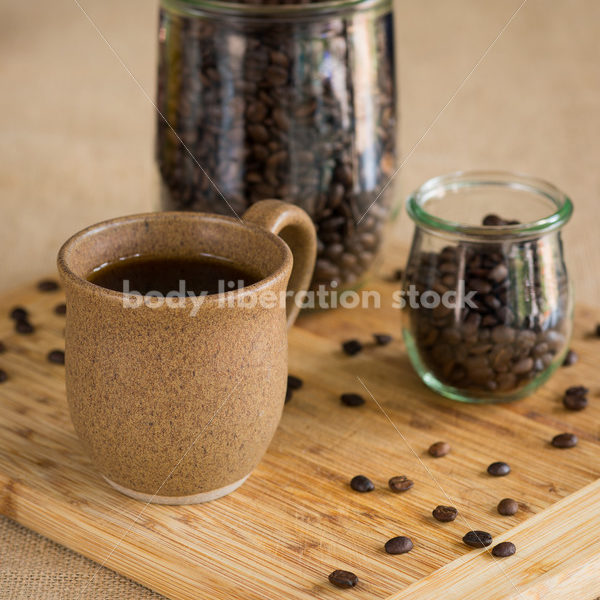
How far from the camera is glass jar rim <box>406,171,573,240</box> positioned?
1189mm

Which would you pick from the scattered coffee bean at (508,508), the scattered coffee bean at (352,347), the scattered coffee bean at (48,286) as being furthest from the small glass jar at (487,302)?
the scattered coffee bean at (48,286)

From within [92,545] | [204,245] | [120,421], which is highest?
[204,245]

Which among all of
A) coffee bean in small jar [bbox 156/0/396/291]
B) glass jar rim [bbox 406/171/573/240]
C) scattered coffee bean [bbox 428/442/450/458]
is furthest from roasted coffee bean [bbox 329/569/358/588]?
coffee bean in small jar [bbox 156/0/396/291]

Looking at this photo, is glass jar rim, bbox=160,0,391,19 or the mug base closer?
the mug base

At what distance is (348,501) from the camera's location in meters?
1.08

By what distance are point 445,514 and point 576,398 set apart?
0.32 meters

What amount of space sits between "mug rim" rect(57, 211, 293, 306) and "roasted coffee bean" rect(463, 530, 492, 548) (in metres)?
0.34

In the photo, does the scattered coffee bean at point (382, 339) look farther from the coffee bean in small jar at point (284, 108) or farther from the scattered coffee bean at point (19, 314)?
the scattered coffee bean at point (19, 314)

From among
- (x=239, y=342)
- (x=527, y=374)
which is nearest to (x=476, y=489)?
(x=527, y=374)

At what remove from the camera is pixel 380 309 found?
153 cm

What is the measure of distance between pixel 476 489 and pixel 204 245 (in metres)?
0.42

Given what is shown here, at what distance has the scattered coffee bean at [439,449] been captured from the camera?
1.16m

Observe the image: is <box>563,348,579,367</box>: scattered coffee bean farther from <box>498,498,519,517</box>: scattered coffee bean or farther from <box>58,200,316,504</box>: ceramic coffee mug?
<box>58,200,316,504</box>: ceramic coffee mug

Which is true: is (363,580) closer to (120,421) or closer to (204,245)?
(120,421)
